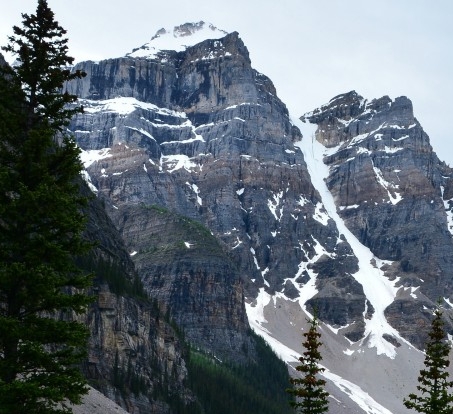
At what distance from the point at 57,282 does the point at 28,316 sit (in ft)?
4.08

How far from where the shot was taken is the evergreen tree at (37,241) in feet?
68.1

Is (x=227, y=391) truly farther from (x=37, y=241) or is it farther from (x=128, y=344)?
(x=37, y=241)

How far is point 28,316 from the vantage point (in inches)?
837

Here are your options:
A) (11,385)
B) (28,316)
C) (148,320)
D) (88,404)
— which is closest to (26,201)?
(28,316)

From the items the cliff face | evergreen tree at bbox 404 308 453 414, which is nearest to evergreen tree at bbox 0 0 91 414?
evergreen tree at bbox 404 308 453 414

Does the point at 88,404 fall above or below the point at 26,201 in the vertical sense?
below

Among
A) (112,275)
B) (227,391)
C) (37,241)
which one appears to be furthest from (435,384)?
(227,391)

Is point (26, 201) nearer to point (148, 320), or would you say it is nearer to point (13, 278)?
point (13, 278)

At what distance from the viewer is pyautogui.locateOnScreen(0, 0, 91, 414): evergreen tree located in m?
20.8

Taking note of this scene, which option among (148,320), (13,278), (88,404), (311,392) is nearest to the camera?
(13,278)

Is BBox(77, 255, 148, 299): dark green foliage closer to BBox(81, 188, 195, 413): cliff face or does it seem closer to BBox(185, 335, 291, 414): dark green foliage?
BBox(81, 188, 195, 413): cliff face

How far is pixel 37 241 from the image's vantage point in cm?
2155

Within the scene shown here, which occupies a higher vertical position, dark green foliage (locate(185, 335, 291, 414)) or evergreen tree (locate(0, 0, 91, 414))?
evergreen tree (locate(0, 0, 91, 414))

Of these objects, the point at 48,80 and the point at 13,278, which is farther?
the point at 48,80
